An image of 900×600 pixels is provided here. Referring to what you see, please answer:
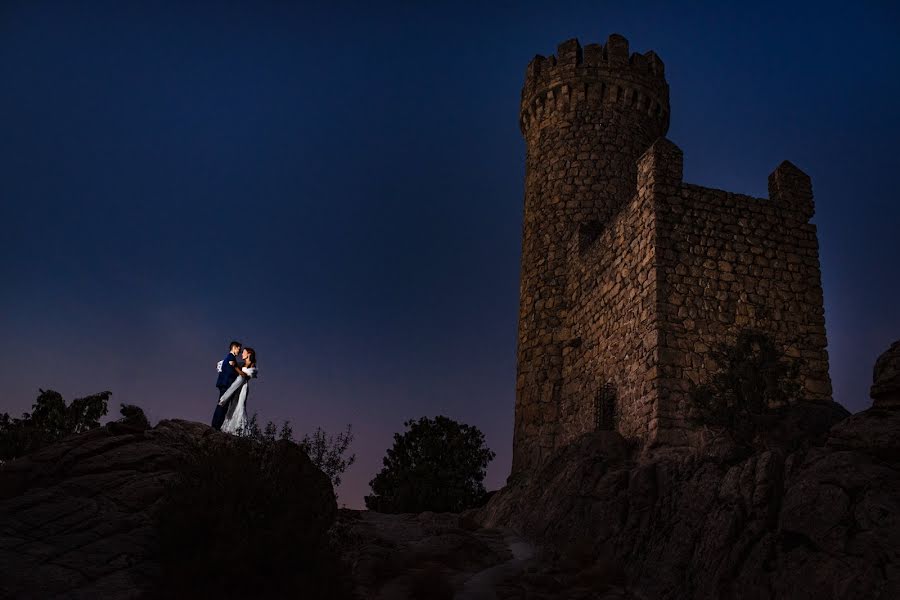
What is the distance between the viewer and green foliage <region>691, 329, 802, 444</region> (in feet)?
38.5

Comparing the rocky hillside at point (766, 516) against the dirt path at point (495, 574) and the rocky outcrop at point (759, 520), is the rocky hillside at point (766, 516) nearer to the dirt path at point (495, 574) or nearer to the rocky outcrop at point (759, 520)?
the rocky outcrop at point (759, 520)

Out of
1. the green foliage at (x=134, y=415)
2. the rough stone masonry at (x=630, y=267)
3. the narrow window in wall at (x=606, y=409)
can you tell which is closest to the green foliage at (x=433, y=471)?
the rough stone masonry at (x=630, y=267)

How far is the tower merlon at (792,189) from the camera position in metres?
16.0

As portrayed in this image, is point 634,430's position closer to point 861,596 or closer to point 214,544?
point 861,596

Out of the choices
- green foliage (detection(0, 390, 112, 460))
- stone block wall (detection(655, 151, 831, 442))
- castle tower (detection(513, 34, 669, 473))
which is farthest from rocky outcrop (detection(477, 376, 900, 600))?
green foliage (detection(0, 390, 112, 460))

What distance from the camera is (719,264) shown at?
14.9 m

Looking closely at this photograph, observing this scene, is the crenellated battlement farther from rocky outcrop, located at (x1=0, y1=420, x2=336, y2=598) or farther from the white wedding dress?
rocky outcrop, located at (x1=0, y1=420, x2=336, y2=598)

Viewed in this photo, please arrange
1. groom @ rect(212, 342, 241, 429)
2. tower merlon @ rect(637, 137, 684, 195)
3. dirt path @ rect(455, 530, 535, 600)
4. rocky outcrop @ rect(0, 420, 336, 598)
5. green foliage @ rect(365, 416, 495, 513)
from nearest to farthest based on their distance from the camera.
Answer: rocky outcrop @ rect(0, 420, 336, 598), dirt path @ rect(455, 530, 535, 600), groom @ rect(212, 342, 241, 429), tower merlon @ rect(637, 137, 684, 195), green foliage @ rect(365, 416, 495, 513)

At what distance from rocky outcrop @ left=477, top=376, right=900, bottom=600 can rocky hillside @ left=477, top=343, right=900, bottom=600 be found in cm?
1

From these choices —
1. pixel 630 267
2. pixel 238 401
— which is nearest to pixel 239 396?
pixel 238 401

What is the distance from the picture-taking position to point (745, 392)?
12.1m

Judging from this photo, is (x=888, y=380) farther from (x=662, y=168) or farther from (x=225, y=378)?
(x=225, y=378)

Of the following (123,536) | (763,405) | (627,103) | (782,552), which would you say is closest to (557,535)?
(763,405)

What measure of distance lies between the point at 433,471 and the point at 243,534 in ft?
63.1
